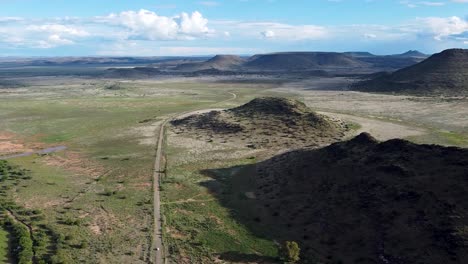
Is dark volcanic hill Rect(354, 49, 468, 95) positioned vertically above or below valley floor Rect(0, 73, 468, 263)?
above

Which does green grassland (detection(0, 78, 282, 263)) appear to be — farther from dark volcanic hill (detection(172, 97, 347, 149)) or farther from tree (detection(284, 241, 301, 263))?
dark volcanic hill (detection(172, 97, 347, 149))

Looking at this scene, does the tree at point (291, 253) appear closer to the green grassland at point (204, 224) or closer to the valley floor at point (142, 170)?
the green grassland at point (204, 224)

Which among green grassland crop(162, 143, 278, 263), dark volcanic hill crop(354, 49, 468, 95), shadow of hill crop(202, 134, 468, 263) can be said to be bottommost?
green grassland crop(162, 143, 278, 263)

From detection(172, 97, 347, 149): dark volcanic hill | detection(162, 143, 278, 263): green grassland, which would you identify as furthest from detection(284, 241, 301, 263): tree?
detection(172, 97, 347, 149): dark volcanic hill

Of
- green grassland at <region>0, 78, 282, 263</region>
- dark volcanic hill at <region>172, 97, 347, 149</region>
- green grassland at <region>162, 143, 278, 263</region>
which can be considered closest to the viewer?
green grassland at <region>162, 143, 278, 263</region>

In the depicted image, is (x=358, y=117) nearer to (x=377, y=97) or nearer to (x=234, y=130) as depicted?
(x=234, y=130)

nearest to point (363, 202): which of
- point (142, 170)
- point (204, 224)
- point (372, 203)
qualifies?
point (372, 203)
